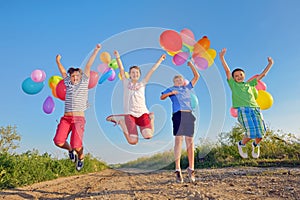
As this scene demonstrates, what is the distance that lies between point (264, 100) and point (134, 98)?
2729 mm

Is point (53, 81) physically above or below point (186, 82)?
above

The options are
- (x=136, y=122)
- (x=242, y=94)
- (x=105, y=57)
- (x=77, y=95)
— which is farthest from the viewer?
(x=105, y=57)

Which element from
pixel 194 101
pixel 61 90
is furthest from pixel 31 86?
pixel 194 101

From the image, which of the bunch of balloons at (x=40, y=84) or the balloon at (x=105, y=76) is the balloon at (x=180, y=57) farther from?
the bunch of balloons at (x=40, y=84)

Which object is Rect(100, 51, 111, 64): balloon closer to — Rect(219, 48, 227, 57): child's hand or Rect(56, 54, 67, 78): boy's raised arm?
Rect(56, 54, 67, 78): boy's raised arm

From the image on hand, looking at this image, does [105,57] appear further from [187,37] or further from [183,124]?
[183,124]

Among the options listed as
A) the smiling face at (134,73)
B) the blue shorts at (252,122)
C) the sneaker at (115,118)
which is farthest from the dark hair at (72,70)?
the blue shorts at (252,122)

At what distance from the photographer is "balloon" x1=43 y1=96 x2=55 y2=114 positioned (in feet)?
18.7

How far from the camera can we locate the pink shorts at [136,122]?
4109 mm

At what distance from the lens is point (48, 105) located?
570 centimetres

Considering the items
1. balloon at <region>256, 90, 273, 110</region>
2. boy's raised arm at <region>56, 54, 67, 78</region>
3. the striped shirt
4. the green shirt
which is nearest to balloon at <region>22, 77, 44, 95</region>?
boy's raised arm at <region>56, 54, 67, 78</region>

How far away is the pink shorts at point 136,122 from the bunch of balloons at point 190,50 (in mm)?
1364

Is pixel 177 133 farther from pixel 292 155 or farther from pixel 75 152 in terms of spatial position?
pixel 292 155

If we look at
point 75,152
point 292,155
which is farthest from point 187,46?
point 292,155
